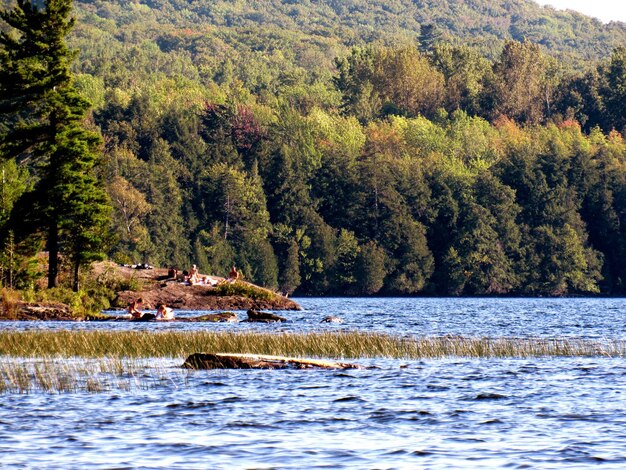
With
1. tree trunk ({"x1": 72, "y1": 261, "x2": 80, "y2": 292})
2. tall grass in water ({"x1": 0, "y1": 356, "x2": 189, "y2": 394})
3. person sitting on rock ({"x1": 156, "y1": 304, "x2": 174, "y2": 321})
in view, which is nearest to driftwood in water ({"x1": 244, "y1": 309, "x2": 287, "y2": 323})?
person sitting on rock ({"x1": 156, "y1": 304, "x2": 174, "y2": 321})

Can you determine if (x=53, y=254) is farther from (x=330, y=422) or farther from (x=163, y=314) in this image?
(x=330, y=422)

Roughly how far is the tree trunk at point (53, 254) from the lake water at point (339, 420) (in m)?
30.8

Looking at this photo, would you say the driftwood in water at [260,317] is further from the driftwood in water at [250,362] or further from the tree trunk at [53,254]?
the driftwood in water at [250,362]

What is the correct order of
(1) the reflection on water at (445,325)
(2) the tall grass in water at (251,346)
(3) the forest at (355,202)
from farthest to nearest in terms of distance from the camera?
(3) the forest at (355,202) < (1) the reflection on water at (445,325) < (2) the tall grass in water at (251,346)

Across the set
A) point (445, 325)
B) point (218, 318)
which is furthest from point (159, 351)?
point (445, 325)

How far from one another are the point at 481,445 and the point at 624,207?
120m

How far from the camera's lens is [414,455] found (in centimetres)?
2091

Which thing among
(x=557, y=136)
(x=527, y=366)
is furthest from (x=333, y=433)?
(x=557, y=136)

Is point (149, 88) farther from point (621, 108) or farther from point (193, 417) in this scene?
point (193, 417)

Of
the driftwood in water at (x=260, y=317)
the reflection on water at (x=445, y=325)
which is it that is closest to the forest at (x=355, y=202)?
the reflection on water at (x=445, y=325)

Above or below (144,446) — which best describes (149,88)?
above

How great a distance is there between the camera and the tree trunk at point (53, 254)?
64.8 m

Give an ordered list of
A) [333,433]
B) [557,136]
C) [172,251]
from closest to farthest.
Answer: [333,433] → [172,251] → [557,136]

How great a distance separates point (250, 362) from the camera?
34.0 m
